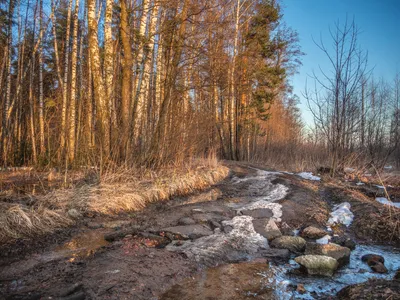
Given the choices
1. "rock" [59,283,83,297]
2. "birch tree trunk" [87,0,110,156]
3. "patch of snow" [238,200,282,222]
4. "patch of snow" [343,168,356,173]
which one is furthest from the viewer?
"patch of snow" [343,168,356,173]

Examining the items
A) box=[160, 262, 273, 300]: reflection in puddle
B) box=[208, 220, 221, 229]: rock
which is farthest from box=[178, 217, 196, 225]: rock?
box=[160, 262, 273, 300]: reflection in puddle

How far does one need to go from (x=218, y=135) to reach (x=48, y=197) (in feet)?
38.0

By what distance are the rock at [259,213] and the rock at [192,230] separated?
3.40 feet

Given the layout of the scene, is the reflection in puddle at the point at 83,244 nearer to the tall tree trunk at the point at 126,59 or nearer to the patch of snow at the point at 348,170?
the tall tree trunk at the point at 126,59

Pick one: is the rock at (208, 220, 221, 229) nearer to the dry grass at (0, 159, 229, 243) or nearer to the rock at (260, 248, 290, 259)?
the rock at (260, 248, 290, 259)

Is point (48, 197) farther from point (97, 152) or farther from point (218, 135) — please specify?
point (218, 135)

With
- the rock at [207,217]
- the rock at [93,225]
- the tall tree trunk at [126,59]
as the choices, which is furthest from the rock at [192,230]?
the tall tree trunk at [126,59]

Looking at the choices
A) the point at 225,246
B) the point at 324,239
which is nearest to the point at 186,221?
the point at 225,246

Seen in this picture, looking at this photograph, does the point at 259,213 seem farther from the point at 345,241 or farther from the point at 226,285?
the point at 226,285

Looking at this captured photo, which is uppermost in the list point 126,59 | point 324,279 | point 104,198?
point 126,59

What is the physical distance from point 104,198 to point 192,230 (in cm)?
180

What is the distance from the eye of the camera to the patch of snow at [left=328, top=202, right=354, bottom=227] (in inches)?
187

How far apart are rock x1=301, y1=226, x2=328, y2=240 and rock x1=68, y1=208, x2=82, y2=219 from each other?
3.39 meters

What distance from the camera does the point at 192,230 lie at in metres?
3.95
